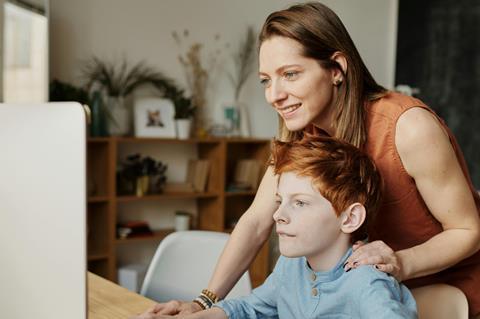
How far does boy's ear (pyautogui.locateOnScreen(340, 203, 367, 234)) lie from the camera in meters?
Answer: 1.13

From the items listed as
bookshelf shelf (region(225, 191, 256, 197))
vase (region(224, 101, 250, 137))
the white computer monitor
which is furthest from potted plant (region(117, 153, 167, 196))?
the white computer monitor

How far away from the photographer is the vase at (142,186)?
13.3 ft

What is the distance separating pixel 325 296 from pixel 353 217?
6.2 inches

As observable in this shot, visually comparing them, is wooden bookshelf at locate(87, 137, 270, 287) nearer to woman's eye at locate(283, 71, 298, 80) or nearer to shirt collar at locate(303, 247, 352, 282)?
woman's eye at locate(283, 71, 298, 80)

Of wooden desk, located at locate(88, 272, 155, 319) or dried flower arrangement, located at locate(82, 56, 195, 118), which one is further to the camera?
dried flower arrangement, located at locate(82, 56, 195, 118)

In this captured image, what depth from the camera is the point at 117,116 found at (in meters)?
4.04

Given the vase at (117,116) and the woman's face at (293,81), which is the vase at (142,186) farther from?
the woman's face at (293,81)

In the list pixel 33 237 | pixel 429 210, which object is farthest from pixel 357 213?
pixel 33 237

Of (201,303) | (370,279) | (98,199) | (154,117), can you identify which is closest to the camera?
(370,279)

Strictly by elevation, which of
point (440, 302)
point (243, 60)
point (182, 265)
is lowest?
point (182, 265)

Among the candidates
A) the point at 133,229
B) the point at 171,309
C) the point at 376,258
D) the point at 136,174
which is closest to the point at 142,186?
the point at 136,174

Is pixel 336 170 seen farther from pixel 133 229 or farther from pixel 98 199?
pixel 133 229

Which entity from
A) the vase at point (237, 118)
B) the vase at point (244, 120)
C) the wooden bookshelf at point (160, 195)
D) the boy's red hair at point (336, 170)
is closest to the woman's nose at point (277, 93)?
the boy's red hair at point (336, 170)

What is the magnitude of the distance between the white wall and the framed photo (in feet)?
0.90
